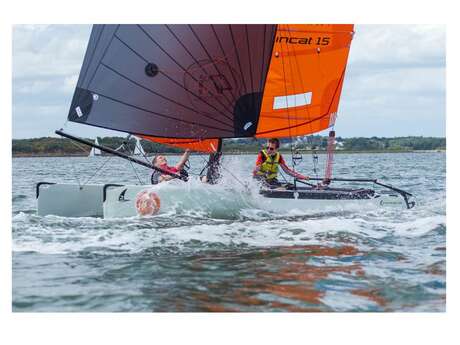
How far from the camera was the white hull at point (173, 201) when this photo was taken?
8.75 m

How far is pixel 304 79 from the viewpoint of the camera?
10.3m

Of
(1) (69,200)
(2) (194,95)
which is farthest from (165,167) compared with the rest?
(1) (69,200)

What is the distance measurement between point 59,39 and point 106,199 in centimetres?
220

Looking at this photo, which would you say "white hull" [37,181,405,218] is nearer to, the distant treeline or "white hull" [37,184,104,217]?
"white hull" [37,184,104,217]

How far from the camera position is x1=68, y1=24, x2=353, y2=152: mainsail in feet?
27.7

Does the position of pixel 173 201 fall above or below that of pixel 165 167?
below

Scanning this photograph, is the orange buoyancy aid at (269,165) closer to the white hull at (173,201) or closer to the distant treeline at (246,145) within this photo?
the distant treeline at (246,145)

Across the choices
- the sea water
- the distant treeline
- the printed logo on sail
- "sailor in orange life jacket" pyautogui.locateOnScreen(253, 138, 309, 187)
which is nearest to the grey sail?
the printed logo on sail

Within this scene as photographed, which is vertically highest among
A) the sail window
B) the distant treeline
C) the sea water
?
the sail window

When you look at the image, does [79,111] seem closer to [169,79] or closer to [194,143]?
[169,79]

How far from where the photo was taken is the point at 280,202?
909 cm

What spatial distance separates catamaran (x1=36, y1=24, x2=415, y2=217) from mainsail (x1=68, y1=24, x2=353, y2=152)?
13 millimetres

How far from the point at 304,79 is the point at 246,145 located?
4.57 feet
